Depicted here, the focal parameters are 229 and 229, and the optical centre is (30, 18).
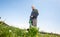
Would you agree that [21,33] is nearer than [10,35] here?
No

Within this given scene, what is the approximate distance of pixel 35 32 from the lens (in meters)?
3.23

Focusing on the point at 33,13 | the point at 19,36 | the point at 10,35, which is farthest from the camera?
the point at 33,13

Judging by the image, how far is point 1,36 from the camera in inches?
129

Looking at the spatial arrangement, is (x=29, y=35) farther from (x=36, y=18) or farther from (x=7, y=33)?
(x=36, y=18)

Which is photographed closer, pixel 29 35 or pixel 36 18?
pixel 29 35

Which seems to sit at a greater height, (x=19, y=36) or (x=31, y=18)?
(x=19, y=36)

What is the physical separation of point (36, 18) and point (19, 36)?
9.96 meters

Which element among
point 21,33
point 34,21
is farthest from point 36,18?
point 21,33

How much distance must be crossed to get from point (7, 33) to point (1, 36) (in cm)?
14

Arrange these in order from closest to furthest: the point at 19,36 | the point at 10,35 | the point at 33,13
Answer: the point at 10,35 → the point at 19,36 → the point at 33,13

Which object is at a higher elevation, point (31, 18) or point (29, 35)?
point (29, 35)

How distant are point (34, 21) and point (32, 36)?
10194 mm

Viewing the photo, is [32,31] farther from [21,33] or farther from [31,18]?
[31,18]

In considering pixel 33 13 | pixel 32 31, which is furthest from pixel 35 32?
pixel 33 13
